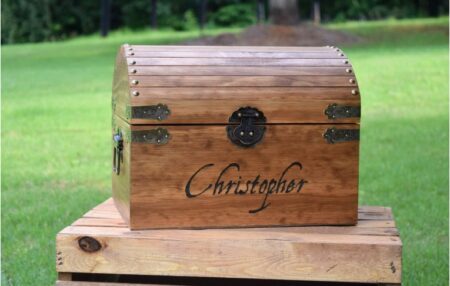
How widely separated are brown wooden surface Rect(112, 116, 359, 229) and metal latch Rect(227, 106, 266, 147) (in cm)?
3

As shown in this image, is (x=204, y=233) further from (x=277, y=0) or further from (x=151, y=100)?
(x=277, y=0)

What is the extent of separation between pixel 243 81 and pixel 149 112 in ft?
1.16

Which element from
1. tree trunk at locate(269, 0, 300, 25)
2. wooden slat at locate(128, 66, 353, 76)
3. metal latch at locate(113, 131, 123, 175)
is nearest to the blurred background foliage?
tree trunk at locate(269, 0, 300, 25)

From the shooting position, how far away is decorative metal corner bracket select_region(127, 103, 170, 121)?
273 centimetres

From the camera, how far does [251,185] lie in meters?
2.85

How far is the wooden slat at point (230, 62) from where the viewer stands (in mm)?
2852

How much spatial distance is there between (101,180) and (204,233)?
11.8 feet

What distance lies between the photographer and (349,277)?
2701 millimetres

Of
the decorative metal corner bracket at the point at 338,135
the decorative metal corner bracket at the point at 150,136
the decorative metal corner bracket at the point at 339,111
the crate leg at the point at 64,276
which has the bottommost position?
the crate leg at the point at 64,276

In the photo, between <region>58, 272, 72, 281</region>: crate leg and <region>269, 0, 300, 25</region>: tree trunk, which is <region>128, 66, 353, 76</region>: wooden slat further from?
<region>269, 0, 300, 25</region>: tree trunk

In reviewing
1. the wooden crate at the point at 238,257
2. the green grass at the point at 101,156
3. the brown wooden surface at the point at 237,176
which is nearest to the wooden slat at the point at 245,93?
the brown wooden surface at the point at 237,176

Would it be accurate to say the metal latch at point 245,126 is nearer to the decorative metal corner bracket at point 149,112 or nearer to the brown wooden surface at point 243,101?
the brown wooden surface at point 243,101

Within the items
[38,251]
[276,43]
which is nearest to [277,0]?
[276,43]

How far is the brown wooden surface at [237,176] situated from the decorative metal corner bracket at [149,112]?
0.13 feet
